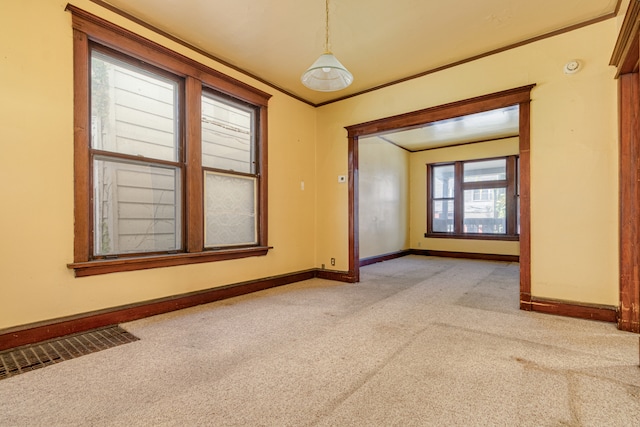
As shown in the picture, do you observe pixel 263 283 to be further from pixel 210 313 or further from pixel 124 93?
pixel 124 93

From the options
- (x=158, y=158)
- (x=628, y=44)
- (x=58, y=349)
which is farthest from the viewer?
(x=158, y=158)

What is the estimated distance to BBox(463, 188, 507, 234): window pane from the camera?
7.07 metres

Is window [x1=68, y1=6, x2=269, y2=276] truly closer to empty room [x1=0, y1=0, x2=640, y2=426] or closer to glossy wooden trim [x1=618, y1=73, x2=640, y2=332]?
empty room [x1=0, y1=0, x2=640, y2=426]

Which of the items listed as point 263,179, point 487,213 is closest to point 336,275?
point 263,179

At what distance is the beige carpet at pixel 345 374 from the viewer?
4.95 feet

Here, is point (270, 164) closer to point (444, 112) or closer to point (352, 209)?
point (352, 209)

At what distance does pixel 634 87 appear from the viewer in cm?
263

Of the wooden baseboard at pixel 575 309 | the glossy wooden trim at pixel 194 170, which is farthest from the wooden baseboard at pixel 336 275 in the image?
the wooden baseboard at pixel 575 309

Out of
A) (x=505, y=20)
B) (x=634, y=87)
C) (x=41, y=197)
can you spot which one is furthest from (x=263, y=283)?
(x=634, y=87)

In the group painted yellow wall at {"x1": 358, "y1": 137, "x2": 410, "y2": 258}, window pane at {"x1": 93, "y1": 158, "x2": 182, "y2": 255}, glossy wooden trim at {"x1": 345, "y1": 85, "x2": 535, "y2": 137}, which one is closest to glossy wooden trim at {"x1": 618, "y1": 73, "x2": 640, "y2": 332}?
glossy wooden trim at {"x1": 345, "y1": 85, "x2": 535, "y2": 137}

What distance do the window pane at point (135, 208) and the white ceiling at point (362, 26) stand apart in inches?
57.8

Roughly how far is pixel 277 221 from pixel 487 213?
5.37m

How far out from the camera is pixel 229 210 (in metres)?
3.87

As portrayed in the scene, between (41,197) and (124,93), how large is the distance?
123 cm
